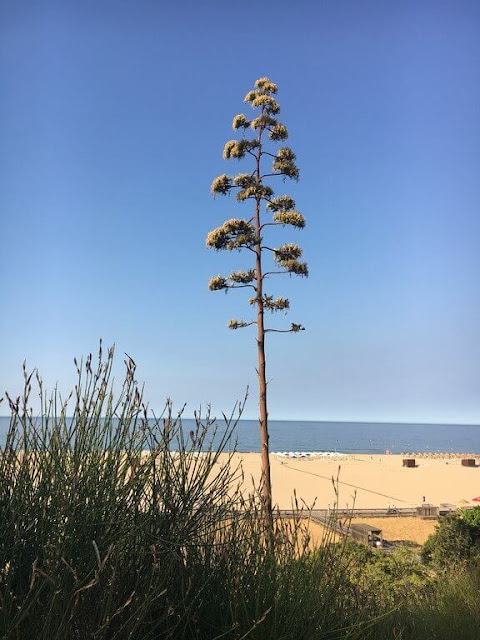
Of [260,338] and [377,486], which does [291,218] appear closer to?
[260,338]

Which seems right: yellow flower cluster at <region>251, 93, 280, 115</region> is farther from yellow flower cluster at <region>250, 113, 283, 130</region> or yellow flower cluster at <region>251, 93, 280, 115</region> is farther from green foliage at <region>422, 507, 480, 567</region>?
green foliage at <region>422, 507, 480, 567</region>

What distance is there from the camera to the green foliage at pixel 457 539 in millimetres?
10422

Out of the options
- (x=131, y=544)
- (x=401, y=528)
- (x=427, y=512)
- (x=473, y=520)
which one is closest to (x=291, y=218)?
(x=473, y=520)

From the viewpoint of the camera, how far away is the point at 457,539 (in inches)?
409

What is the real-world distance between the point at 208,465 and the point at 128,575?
680 millimetres

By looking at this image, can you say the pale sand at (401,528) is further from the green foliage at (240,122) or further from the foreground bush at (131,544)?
the foreground bush at (131,544)

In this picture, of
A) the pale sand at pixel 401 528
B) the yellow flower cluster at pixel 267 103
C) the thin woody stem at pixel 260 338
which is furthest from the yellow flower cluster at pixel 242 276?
the pale sand at pixel 401 528

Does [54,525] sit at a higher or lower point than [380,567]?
higher

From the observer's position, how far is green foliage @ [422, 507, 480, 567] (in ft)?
34.2

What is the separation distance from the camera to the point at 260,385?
10648 mm

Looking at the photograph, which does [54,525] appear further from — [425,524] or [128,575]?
[425,524]

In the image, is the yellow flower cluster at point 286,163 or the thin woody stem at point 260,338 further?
the yellow flower cluster at point 286,163

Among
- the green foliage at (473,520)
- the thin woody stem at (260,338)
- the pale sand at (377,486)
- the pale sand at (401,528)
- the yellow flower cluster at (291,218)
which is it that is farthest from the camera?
the pale sand at (377,486)

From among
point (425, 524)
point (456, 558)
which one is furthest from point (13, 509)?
point (425, 524)
